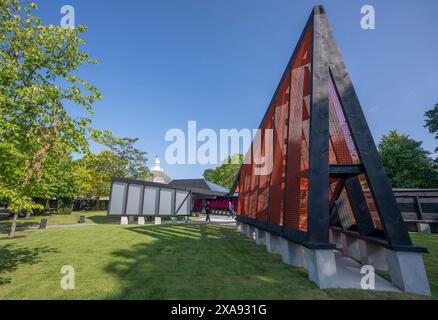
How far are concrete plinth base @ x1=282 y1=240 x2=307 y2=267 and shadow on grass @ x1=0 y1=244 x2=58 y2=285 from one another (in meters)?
8.80

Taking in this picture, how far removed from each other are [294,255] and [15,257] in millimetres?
11243

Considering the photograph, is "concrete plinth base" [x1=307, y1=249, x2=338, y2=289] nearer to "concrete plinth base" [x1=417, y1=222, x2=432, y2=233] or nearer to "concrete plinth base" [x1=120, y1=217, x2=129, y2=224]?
"concrete plinth base" [x1=120, y1=217, x2=129, y2=224]

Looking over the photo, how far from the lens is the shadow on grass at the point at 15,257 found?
6.96 m

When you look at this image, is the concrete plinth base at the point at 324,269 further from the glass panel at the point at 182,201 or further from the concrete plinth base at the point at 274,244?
the glass panel at the point at 182,201

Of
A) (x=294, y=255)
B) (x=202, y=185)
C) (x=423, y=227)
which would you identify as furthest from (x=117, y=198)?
(x=423, y=227)

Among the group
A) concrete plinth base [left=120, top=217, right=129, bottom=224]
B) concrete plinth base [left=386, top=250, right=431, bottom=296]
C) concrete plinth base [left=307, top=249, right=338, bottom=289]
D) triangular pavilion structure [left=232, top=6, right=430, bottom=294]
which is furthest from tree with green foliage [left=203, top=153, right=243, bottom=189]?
concrete plinth base [left=386, top=250, right=431, bottom=296]

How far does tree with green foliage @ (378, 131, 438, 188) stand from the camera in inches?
1129

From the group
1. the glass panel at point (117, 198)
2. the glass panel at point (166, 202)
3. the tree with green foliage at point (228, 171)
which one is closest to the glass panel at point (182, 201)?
the glass panel at point (166, 202)

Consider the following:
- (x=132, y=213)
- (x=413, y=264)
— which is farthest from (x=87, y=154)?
(x=132, y=213)

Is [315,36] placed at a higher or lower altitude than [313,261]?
higher

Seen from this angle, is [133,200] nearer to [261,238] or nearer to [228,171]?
[261,238]
